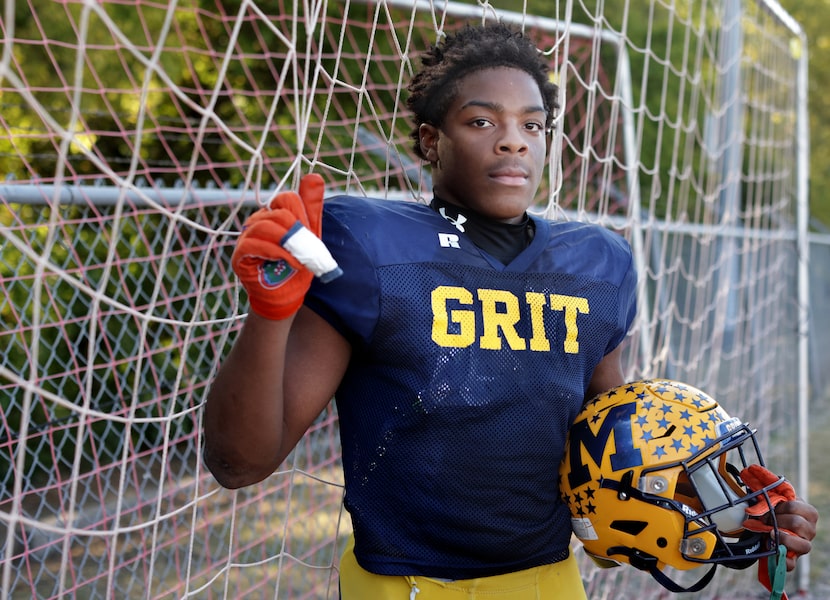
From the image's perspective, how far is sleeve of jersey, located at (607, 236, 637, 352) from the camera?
81.2 inches

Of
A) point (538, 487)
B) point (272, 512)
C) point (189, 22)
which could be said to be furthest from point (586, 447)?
point (189, 22)

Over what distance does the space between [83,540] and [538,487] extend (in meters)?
2.80

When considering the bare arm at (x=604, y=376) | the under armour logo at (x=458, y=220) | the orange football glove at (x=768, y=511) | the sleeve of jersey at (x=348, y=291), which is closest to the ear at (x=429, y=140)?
the under armour logo at (x=458, y=220)

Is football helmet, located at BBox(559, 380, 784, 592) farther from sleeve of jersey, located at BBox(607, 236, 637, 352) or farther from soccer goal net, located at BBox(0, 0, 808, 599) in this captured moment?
soccer goal net, located at BBox(0, 0, 808, 599)

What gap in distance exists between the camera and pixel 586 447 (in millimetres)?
1859

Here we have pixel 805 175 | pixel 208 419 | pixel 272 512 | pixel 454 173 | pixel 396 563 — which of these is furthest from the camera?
pixel 805 175

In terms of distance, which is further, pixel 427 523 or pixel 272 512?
pixel 272 512

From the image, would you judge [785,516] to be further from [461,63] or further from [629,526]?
[461,63]

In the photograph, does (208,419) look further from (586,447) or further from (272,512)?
(272,512)

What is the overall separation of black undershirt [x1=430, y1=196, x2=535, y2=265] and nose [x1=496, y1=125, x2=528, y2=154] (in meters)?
0.14

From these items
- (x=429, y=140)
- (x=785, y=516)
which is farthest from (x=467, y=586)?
(x=429, y=140)

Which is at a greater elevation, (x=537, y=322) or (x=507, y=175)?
(x=507, y=175)

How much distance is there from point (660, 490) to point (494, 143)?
0.73m

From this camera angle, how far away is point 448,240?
6.07 feet
